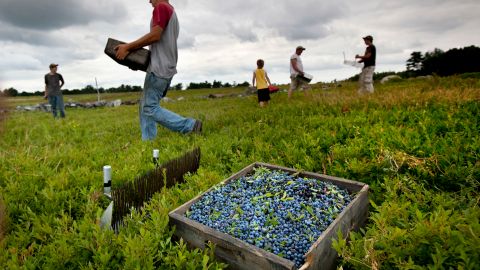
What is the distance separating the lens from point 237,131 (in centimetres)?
621

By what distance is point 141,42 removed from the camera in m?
5.52

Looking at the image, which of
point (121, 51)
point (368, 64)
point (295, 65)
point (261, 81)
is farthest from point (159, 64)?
point (368, 64)

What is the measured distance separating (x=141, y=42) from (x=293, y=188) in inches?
161

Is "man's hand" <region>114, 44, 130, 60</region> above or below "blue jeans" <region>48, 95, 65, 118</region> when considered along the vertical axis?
above

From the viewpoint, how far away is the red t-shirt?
18.0ft

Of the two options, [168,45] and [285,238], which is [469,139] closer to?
[285,238]

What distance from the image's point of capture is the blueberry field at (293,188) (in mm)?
2051

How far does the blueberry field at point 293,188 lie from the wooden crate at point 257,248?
0.28ft

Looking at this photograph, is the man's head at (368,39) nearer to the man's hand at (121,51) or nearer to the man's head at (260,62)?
the man's head at (260,62)

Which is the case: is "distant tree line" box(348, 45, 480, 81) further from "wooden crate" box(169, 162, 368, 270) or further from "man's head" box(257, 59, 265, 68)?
"wooden crate" box(169, 162, 368, 270)

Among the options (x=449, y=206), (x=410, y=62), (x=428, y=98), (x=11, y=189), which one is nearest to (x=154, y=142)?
(x=11, y=189)

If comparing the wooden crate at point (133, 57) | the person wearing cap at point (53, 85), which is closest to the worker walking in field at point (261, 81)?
the wooden crate at point (133, 57)

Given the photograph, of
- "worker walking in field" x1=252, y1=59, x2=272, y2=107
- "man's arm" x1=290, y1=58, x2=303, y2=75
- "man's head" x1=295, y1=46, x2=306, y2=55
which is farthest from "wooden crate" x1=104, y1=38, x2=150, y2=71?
"man's head" x1=295, y1=46, x2=306, y2=55

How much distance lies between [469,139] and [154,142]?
5.03 meters
